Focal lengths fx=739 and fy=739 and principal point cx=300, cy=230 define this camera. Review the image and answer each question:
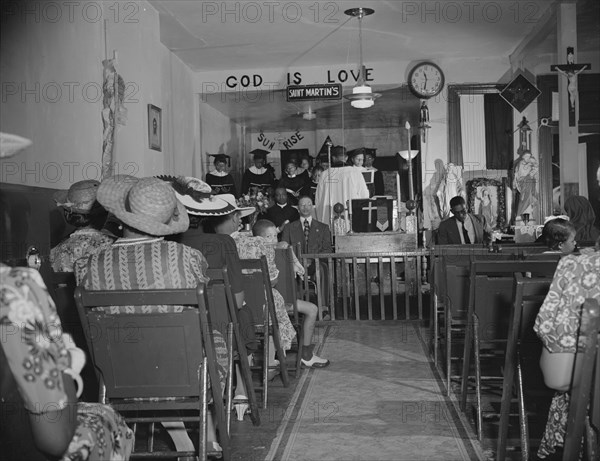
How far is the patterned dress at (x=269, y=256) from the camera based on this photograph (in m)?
4.97

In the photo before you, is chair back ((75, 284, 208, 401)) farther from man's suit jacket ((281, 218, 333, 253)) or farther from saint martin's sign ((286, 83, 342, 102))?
saint martin's sign ((286, 83, 342, 102))

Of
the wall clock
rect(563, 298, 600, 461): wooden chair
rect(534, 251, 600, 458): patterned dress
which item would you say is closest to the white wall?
rect(534, 251, 600, 458): patterned dress

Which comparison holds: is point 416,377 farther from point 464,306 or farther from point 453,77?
point 453,77

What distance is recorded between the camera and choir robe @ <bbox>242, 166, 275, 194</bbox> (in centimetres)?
1481

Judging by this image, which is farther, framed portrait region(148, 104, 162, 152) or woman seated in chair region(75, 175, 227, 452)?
framed portrait region(148, 104, 162, 152)

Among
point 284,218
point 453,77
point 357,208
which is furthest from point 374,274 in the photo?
point 453,77

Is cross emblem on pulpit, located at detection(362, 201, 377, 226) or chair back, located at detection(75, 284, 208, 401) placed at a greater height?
cross emblem on pulpit, located at detection(362, 201, 377, 226)

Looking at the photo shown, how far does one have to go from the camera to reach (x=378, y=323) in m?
7.52

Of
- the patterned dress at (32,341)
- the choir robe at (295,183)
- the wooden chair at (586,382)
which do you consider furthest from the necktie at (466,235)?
the patterned dress at (32,341)

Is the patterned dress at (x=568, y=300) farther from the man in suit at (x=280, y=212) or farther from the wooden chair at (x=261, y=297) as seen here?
the man in suit at (x=280, y=212)

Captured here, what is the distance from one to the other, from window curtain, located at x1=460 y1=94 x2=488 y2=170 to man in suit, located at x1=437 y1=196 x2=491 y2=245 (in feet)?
8.16

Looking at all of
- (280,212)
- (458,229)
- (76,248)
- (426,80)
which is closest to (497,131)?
(426,80)

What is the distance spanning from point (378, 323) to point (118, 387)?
16.0ft

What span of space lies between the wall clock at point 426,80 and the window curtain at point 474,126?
0.43 metres
